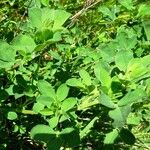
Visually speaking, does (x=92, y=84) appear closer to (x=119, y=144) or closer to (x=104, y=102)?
(x=104, y=102)

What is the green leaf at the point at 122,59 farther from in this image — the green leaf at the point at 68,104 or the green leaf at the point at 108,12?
the green leaf at the point at 108,12

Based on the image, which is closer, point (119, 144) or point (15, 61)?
point (15, 61)

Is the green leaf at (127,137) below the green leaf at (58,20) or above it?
below

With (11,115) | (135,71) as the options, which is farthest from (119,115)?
(11,115)

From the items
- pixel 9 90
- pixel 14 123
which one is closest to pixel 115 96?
pixel 9 90

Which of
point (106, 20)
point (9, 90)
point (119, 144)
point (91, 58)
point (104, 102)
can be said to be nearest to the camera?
point (104, 102)

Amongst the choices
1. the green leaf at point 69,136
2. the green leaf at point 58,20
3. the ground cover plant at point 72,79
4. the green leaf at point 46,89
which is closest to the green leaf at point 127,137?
the ground cover plant at point 72,79

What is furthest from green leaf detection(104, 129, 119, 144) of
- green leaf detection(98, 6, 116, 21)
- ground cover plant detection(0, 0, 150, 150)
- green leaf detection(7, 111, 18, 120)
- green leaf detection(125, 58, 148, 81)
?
green leaf detection(98, 6, 116, 21)
